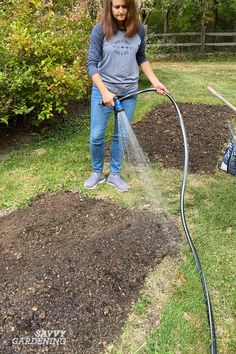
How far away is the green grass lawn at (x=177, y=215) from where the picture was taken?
7.31 feet

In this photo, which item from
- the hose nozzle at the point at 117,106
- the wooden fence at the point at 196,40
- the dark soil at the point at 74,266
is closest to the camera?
the dark soil at the point at 74,266

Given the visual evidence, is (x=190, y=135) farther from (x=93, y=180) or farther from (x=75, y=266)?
(x=75, y=266)

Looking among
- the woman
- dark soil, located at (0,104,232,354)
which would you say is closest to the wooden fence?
the woman

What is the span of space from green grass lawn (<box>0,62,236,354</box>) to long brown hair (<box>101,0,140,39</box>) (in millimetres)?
1404

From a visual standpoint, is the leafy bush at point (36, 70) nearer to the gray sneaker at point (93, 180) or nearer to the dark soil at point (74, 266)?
the gray sneaker at point (93, 180)

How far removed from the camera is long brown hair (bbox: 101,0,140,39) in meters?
2.87

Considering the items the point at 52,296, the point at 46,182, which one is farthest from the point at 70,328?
the point at 46,182

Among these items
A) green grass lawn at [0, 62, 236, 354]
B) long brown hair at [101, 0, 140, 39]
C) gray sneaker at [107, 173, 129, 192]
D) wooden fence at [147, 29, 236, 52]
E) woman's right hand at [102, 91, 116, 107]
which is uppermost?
long brown hair at [101, 0, 140, 39]

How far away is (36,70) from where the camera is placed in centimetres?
451

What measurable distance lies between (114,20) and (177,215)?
163 centimetres

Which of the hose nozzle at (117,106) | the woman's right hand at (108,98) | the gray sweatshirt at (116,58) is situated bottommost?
the hose nozzle at (117,106)

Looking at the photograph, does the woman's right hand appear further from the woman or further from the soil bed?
the soil bed

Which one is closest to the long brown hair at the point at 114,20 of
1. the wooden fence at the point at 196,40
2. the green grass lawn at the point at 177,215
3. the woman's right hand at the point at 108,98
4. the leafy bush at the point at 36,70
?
the woman's right hand at the point at 108,98

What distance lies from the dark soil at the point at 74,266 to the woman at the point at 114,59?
0.73 metres
